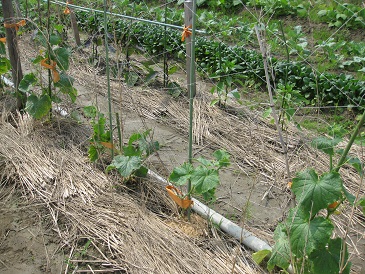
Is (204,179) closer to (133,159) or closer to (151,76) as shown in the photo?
(133,159)

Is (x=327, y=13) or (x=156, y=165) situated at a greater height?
(x=327, y=13)

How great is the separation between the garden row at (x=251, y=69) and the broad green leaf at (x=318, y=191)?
1.97m

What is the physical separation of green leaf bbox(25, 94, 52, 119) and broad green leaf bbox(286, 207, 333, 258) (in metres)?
2.49

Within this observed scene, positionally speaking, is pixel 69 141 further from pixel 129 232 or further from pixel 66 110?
pixel 129 232

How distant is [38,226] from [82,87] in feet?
8.46

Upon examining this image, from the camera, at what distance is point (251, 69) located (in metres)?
5.35

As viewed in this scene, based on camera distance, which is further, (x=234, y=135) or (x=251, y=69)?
(x=251, y=69)

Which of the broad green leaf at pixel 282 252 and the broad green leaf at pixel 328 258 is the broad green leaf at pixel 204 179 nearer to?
the broad green leaf at pixel 282 252

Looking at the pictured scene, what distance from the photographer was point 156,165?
3549 millimetres

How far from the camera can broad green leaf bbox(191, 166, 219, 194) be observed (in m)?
2.41

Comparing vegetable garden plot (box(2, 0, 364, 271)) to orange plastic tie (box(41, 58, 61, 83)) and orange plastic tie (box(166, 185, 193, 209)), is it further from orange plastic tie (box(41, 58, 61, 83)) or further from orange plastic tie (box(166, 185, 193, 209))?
orange plastic tie (box(166, 185, 193, 209))

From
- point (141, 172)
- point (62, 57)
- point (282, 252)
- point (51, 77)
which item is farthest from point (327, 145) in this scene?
point (51, 77)

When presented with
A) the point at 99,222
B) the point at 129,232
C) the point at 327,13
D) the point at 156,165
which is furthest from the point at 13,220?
the point at 327,13

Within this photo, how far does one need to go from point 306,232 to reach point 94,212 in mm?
1553
